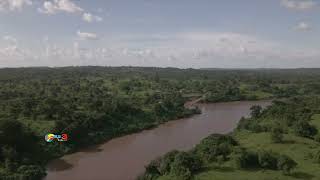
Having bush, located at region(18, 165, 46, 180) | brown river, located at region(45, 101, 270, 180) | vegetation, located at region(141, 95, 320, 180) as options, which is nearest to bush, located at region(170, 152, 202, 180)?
vegetation, located at region(141, 95, 320, 180)

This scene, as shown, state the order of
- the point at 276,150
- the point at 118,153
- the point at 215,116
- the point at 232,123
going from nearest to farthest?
the point at 276,150
the point at 118,153
the point at 232,123
the point at 215,116

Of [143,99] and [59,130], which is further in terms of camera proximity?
[143,99]

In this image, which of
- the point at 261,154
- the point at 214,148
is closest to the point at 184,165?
the point at 214,148

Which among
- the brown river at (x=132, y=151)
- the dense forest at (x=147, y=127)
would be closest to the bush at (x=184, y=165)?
the dense forest at (x=147, y=127)

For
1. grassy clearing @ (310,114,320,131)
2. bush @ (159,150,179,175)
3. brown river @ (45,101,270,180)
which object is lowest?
brown river @ (45,101,270,180)

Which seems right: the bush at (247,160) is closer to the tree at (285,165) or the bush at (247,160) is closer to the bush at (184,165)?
the tree at (285,165)

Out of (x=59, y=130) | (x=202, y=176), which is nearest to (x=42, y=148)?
(x=59, y=130)

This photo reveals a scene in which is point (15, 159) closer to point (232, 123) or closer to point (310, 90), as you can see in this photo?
point (232, 123)

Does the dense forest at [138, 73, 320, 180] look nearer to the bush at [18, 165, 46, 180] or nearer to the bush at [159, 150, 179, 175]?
the bush at [159, 150, 179, 175]
